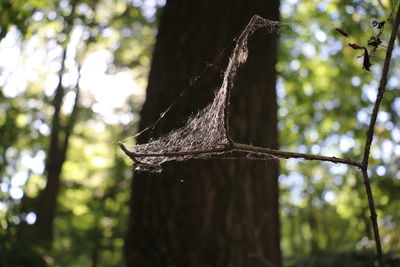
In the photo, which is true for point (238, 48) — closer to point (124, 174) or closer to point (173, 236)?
point (173, 236)

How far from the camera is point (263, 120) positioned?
2.87 m

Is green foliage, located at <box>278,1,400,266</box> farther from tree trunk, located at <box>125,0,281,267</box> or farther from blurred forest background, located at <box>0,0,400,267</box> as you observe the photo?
tree trunk, located at <box>125,0,281,267</box>

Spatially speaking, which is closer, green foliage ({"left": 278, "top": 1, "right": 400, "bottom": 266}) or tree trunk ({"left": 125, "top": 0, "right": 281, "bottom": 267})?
tree trunk ({"left": 125, "top": 0, "right": 281, "bottom": 267})

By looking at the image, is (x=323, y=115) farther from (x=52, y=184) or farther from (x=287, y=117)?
(x=52, y=184)

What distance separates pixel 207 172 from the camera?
264cm

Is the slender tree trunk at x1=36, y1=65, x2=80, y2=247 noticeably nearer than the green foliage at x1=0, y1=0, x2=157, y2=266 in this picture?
No

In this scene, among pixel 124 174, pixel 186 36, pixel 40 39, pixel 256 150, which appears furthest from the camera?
pixel 124 174

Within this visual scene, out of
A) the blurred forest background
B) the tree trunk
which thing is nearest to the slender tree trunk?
the blurred forest background

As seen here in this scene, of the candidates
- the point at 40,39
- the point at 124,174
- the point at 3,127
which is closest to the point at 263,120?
the point at 3,127

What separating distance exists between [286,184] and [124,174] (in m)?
2.84

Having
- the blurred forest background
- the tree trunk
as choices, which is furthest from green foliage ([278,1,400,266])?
the tree trunk

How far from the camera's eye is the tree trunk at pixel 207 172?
255cm

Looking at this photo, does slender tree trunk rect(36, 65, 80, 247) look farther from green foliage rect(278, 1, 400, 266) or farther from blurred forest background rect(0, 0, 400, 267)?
green foliage rect(278, 1, 400, 266)

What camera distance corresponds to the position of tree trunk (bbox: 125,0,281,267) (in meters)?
2.55
